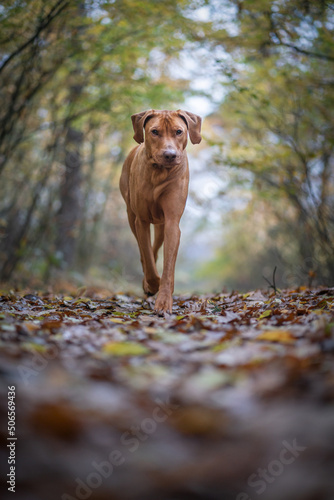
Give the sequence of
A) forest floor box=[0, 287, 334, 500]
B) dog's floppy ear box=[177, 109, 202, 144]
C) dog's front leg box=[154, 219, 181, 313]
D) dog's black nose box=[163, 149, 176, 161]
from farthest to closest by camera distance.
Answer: dog's floppy ear box=[177, 109, 202, 144], dog's front leg box=[154, 219, 181, 313], dog's black nose box=[163, 149, 176, 161], forest floor box=[0, 287, 334, 500]

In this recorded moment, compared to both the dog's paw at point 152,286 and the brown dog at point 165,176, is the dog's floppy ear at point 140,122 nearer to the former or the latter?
the brown dog at point 165,176

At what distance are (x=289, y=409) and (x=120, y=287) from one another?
9034 mm

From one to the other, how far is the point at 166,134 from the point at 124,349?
255 centimetres

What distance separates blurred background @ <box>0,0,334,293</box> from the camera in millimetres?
6988

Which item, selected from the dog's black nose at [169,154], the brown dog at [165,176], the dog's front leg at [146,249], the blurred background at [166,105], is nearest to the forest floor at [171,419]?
the brown dog at [165,176]

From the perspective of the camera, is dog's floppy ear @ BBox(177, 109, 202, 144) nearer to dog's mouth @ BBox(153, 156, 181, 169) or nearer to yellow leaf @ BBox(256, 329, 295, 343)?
dog's mouth @ BBox(153, 156, 181, 169)

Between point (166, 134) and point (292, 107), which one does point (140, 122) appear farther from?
point (292, 107)

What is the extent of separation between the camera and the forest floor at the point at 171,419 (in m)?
1.34

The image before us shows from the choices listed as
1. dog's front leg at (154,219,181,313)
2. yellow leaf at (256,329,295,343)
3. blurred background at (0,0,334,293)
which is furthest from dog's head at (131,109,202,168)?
blurred background at (0,0,334,293)

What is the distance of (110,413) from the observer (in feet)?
5.32

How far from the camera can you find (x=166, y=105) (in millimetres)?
11609

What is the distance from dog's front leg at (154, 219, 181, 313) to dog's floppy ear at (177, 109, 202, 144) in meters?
1.02

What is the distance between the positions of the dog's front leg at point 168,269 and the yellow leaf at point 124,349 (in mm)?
1676

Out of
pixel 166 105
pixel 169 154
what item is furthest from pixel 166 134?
pixel 166 105
